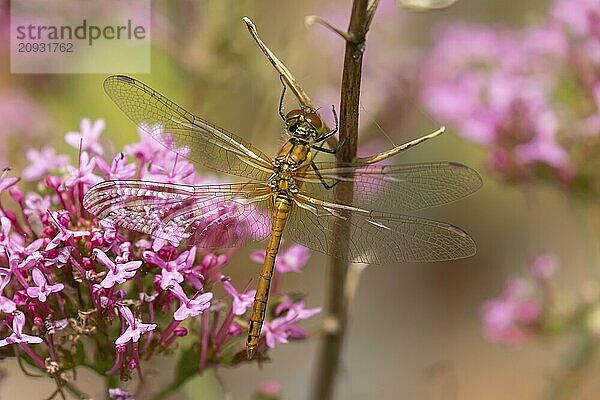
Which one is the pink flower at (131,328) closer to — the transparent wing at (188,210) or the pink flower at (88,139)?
the transparent wing at (188,210)

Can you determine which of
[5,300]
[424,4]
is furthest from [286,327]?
[424,4]

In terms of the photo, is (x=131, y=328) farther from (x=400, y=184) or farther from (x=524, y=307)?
(x=524, y=307)

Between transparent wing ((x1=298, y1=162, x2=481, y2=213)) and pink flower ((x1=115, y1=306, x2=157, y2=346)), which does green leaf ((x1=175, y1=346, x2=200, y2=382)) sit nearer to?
pink flower ((x1=115, y1=306, x2=157, y2=346))

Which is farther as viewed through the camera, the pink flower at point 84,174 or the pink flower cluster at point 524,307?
the pink flower cluster at point 524,307

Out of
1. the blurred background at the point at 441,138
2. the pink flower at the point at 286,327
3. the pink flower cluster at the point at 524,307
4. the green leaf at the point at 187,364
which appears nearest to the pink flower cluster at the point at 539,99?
the blurred background at the point at 441,138

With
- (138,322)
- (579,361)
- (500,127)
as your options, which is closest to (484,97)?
(500,127)

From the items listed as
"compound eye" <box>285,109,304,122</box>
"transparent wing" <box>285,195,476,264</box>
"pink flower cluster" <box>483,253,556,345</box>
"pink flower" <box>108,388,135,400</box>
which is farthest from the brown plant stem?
"pink flower cluster" <box>483,253,556,345</box>

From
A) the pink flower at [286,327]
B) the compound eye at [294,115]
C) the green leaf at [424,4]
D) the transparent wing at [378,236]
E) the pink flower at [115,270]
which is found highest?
the green leaf at [424,4]
